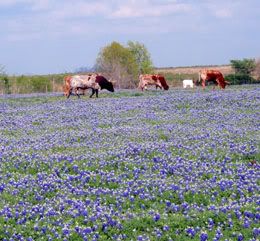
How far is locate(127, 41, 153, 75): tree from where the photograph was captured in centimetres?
A: 7638

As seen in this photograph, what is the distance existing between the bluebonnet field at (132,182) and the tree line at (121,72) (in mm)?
38486

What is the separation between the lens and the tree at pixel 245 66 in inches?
2446

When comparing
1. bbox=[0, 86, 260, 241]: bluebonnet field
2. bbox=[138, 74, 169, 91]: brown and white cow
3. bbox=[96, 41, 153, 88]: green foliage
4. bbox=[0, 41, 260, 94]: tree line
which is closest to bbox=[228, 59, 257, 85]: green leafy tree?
bbox=[0, 41, 260, 94]: tree line

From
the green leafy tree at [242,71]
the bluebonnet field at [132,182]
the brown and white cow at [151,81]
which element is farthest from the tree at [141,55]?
the bluebonnet field at [132,182]

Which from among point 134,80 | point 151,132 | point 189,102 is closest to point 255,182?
A: point 151,132

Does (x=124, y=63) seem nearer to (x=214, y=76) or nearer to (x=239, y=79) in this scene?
(x=239, y=79)

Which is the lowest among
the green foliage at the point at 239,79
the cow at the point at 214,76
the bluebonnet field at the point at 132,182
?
the bluebonnet field at the point at 132,182

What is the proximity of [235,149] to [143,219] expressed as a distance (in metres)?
4.54

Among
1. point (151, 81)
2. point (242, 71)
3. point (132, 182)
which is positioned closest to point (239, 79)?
point (242, 71)

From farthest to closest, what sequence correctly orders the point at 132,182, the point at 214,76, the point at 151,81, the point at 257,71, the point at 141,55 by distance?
1. the point at 141,55
2. the point at 257,71
3. the point at 151,81
4. the point at 214,76
5. the point at 132,182

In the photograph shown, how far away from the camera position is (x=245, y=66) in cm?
6241

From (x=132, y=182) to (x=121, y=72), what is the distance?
2161 inches

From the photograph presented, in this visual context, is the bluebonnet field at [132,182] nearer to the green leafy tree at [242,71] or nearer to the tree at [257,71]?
the green leafy tree at [242,71]

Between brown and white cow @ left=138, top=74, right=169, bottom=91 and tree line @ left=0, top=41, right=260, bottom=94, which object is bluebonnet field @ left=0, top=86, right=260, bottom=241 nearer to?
brown and white cow @ left=138, top=74, right=169, bottom=91
